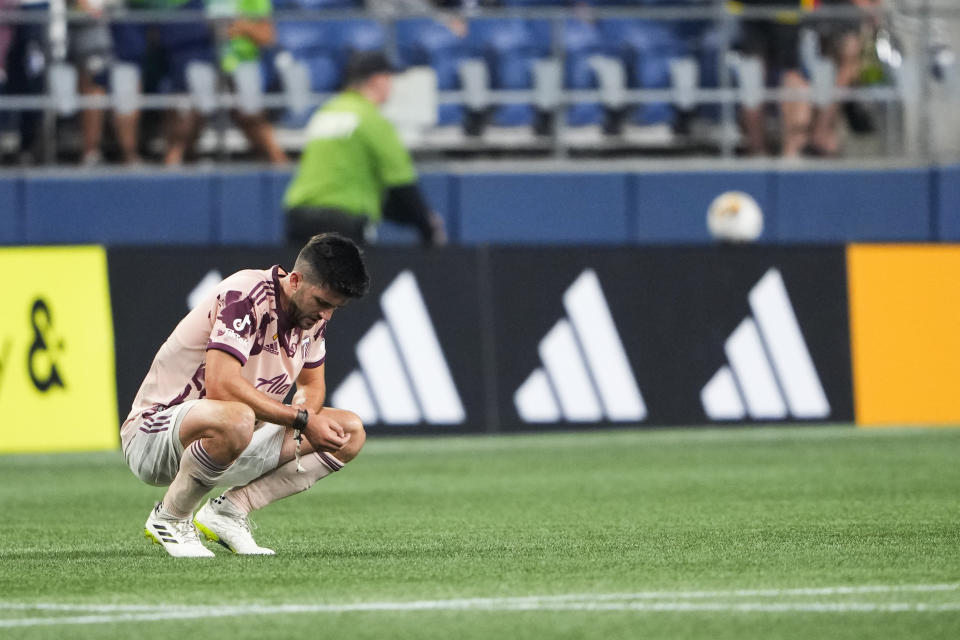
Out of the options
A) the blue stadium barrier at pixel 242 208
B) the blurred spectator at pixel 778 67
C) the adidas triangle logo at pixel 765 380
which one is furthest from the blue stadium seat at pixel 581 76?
the adidas triangle logo at pixel 765 380

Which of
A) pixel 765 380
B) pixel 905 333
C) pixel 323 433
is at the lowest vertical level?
pixel 765 380

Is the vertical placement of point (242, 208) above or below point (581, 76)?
below

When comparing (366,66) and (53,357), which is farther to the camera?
(366,66)

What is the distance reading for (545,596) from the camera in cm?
556

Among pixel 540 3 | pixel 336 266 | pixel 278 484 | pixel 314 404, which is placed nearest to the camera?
pixel 336 266

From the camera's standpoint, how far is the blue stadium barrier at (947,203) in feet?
54.0

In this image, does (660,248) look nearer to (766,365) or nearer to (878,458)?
(766,365)

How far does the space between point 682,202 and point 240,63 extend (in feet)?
13.4

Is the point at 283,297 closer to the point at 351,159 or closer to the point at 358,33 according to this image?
the point at 351,159

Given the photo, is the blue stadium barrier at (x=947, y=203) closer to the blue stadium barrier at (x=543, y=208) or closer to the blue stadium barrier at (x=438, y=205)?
the blue stadium barrier at (x=543, y=208)

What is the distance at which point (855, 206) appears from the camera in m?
16.6

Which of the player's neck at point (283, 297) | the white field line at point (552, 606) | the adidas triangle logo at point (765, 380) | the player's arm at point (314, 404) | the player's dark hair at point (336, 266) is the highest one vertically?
the player's dark hair at point (336, 266)

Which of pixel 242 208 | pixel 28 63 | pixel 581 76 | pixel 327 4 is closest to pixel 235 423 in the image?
pixel 242 208

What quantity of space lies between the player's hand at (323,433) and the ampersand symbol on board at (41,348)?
20.1 ft
